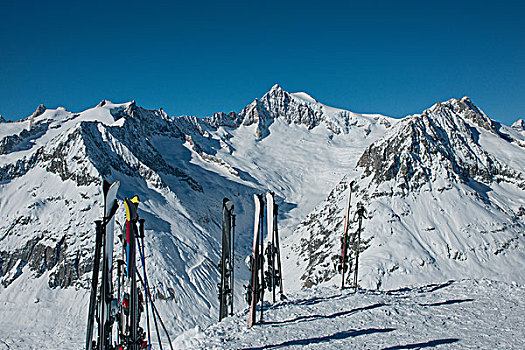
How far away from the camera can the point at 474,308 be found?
22062mm

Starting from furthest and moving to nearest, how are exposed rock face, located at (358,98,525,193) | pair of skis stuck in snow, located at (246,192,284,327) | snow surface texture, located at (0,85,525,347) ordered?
exposed rock face, located at (358,98,525,193) < snow surface texture, located at (0,85,525,347) < pair of skis stuck in snow, located at (246,192,284,327)

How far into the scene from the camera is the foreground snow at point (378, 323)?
16766mm

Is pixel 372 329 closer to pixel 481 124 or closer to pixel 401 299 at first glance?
pixel 401 299

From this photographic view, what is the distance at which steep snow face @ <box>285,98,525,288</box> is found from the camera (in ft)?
343

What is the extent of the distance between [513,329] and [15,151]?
172506mm

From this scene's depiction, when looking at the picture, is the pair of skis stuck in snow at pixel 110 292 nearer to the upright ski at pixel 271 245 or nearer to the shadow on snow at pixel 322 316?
the shadow on snow at pixel 322 316

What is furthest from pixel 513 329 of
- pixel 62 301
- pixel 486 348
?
pixel 62 301

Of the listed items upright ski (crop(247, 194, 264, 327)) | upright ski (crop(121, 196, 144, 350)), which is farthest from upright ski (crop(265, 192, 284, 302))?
upright ski (crop(121, 196, 144, 350))

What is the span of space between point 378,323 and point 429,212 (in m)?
113

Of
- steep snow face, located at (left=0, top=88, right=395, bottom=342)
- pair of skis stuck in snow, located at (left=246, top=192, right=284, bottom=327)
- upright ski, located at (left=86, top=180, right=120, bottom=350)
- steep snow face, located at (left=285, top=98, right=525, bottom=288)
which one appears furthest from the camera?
steep snow face, located at (left=0, top=88, right=395, bottom=342)

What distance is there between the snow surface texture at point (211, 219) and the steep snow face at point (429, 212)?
0.41m

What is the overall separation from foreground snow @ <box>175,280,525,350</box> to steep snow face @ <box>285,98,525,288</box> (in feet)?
238

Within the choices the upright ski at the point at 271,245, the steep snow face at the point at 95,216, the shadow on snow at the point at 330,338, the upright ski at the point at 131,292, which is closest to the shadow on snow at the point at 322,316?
the shadow on snow at the point at 330,338

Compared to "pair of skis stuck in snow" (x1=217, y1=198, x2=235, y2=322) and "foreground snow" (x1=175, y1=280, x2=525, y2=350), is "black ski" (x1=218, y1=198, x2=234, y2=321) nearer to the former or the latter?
"pair of skis stuck in snow" (x1=217, y1=198, x2=235, y2=322)
